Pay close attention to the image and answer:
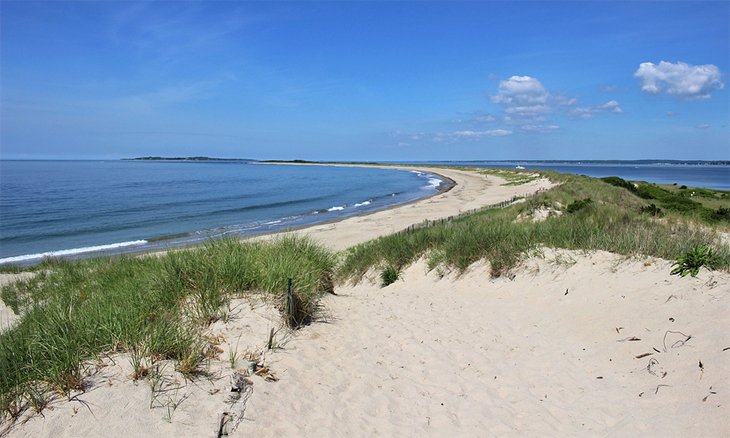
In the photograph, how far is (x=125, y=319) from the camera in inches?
185

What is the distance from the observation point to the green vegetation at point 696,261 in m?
6.61

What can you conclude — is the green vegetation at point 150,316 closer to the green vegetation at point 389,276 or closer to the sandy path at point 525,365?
the sandy path at point 525,365

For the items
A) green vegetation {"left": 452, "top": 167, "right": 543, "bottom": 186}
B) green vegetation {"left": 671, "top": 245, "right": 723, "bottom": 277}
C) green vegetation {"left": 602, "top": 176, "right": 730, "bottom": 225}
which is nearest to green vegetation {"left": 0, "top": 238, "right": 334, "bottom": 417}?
green vegetation {"left": 671, "top": 245, "right": 723, "bottom": 277}

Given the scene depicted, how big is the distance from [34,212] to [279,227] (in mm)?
20766

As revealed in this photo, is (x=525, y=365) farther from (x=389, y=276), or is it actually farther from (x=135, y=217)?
(x=135, y=217)

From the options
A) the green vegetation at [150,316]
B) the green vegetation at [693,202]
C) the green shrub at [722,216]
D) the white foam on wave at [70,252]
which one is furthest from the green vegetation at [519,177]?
the green vegetation at [150,316]

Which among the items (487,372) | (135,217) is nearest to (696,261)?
(487,372)

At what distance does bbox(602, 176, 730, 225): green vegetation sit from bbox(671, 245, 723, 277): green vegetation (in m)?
11.5

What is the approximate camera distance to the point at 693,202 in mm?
24062

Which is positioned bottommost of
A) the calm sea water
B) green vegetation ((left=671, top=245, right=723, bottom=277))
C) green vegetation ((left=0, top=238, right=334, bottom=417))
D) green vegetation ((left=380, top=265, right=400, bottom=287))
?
the calm sea water

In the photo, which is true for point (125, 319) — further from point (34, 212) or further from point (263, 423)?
point (34, 212)

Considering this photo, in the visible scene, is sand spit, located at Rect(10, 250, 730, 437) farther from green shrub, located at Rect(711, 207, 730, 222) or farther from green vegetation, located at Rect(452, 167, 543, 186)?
green vegetation, located at Rect(452, 167, 543, 186)

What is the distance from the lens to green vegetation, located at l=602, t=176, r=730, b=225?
59.9 feet

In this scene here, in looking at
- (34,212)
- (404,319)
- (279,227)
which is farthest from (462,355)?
(34,212)
